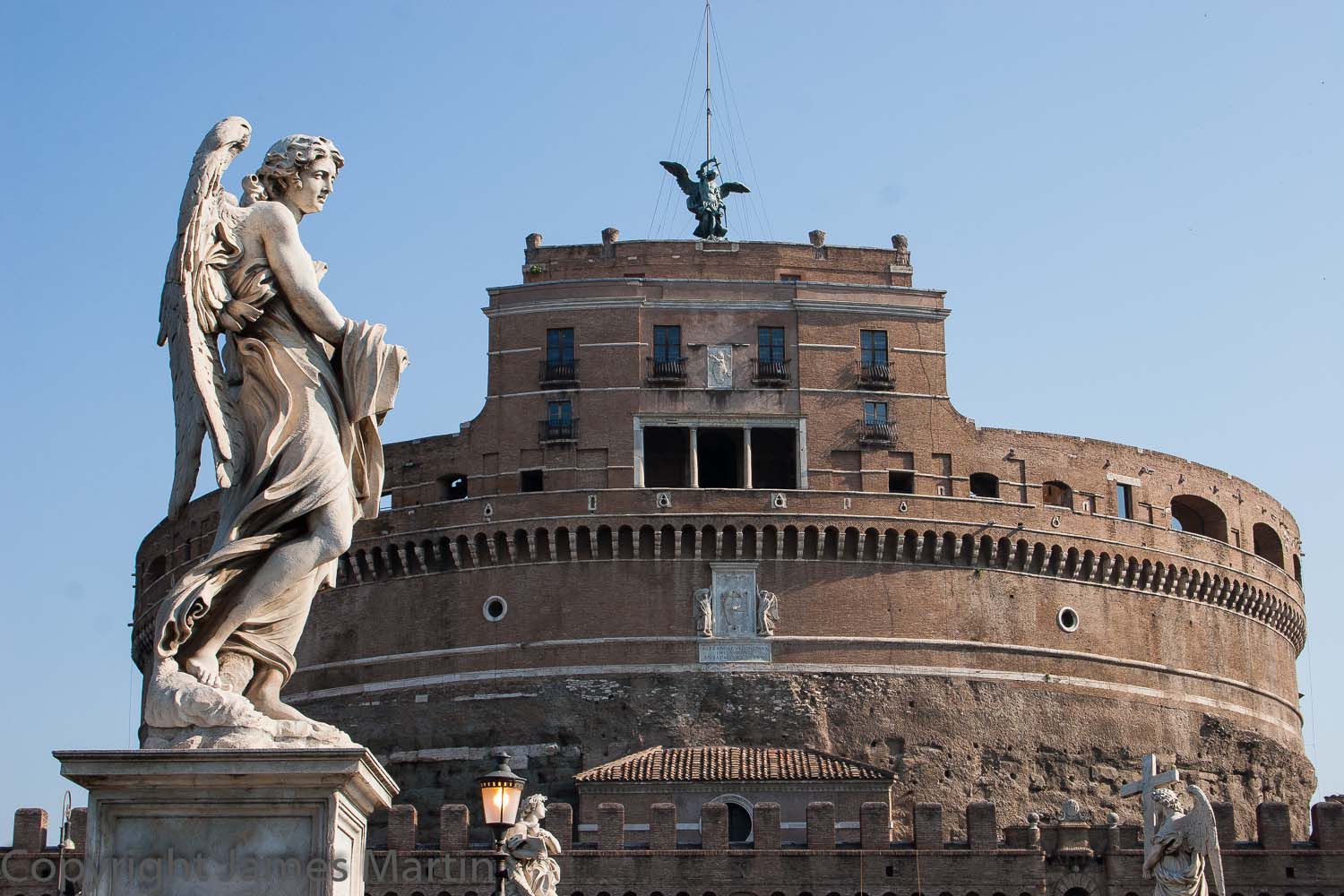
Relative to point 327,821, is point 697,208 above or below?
above

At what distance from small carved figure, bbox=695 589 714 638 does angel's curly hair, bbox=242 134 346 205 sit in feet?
141

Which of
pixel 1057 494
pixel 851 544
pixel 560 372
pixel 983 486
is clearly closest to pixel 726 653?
pixel 851 544

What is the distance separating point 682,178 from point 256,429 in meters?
50.6

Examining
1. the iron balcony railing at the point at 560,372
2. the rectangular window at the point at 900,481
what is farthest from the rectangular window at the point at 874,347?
the iron balcony railing at the point at 560,372

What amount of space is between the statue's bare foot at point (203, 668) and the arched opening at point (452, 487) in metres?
45.2

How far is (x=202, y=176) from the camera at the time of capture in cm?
615

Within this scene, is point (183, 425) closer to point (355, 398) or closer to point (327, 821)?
point (355, 398)

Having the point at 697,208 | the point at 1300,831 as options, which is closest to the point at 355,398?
the point at 697,208

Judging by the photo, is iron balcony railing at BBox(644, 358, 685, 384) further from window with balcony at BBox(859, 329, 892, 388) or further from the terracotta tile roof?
the terracotta tile roof

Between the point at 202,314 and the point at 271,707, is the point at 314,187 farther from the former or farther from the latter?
the point at 271,707

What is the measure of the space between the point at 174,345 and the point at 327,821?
4.79 ft

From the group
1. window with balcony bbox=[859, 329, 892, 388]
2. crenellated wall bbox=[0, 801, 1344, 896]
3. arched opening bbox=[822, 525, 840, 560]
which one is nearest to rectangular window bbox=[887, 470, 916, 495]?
arched opening bbox=[822, 525, 840, 560]

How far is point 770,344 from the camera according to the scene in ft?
168

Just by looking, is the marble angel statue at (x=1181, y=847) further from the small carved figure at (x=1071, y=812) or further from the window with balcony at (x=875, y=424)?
the window with balcony at (x=875, y=424)
